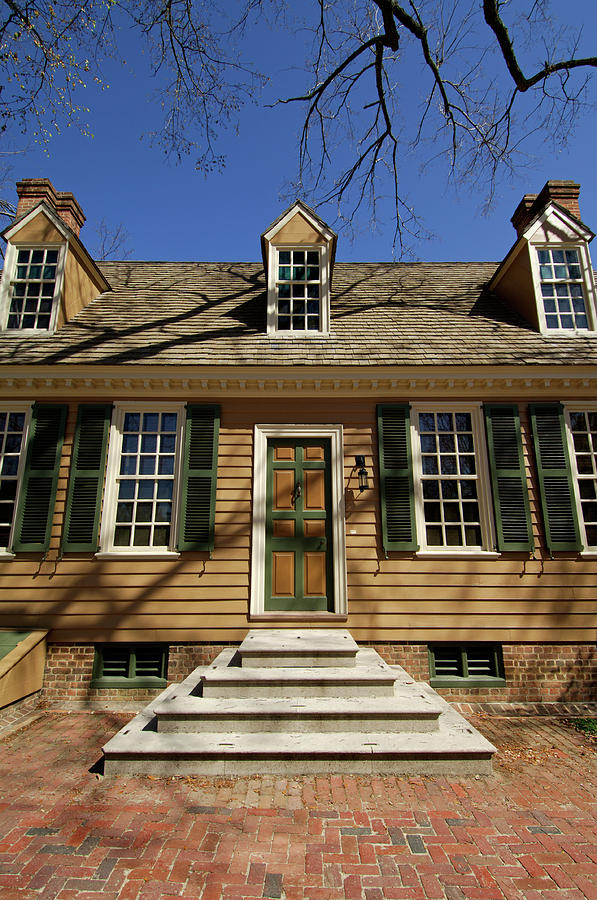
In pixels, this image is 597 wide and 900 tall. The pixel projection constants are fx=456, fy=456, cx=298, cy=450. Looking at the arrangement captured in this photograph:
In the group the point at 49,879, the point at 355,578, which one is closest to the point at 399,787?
the point at 49,879

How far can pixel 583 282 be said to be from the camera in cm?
756

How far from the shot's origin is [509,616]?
6.16 metres

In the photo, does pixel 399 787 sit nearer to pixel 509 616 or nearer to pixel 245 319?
pixel 509 616

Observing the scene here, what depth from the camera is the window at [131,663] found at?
6.07 m

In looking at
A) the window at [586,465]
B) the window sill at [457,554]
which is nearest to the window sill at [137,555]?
the window sill at [457,554]

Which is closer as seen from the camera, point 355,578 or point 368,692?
point 368,692

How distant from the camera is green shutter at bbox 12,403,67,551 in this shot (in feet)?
20.5

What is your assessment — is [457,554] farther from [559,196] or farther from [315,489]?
[559,196]

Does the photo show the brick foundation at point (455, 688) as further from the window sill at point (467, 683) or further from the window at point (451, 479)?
the window at point (451, 479)

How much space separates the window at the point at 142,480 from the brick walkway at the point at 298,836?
2.77m

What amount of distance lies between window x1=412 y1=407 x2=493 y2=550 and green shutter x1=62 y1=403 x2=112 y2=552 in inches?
178

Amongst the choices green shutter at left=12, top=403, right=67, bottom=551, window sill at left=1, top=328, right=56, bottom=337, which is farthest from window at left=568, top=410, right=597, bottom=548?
window sill at left=1, top=328, right=56, bottom=337

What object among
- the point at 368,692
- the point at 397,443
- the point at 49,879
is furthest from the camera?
the point at 397,443

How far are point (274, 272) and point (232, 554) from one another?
15.6 feet
